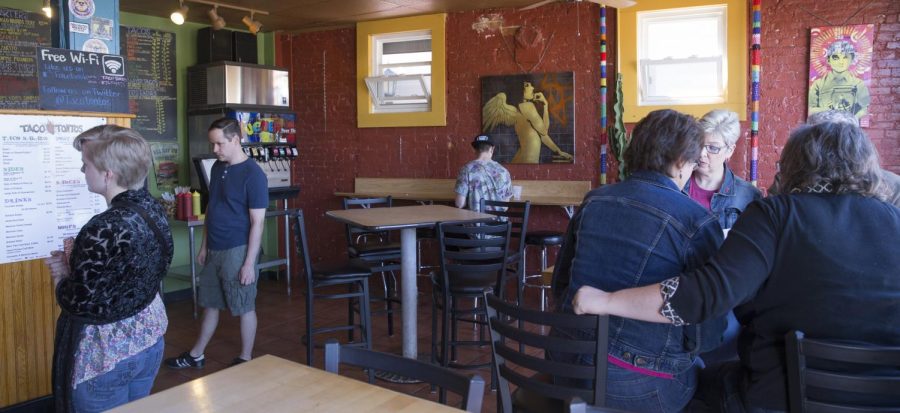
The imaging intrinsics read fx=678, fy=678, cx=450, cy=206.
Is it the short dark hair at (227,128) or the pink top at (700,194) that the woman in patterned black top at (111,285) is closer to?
the short dark hair at (227,128)

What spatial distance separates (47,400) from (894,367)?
3.78 metres

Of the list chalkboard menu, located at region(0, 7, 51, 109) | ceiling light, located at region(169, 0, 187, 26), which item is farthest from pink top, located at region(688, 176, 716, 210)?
chalkboard menu, located at region(0, 7, 51, 109)

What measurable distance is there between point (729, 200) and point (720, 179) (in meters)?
0.11

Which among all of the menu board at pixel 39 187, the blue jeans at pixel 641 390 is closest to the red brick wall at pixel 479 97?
the menu board at pixel 39 187

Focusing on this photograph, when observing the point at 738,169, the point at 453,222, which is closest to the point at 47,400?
the point at 453,222

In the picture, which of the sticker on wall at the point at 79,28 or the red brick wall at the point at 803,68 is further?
the red brick wall at the point at 803,68

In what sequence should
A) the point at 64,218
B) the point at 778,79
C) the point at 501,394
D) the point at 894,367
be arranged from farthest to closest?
the point at 778,79 → the point at 64,218 → the point at 501,394 → the point at 894,367

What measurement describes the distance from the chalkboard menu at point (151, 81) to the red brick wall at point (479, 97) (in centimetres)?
143

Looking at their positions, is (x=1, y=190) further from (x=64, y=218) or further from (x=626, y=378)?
(x=626, y=378)

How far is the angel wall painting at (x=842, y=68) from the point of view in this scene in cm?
523

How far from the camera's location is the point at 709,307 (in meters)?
1.74

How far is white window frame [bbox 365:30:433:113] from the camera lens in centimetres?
707

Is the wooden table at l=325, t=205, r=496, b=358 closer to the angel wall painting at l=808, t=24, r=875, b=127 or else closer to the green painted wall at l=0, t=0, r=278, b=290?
the angel wall painting at l=808, t=24, r=875, b=127

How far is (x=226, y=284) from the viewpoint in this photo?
162 inches
